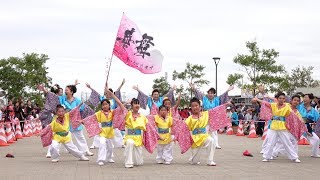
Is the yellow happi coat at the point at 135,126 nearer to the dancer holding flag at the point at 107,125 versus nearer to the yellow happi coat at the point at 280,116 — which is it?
the dancer holding flag at the point at 107,125

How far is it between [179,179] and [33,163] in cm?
426

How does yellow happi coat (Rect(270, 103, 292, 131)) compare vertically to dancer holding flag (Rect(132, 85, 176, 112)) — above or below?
below

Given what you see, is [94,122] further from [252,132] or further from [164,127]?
[252,132]

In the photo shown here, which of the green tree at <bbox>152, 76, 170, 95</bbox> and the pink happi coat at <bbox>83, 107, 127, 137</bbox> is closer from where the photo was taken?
the pink happi coat at <bbox>83, 107, 127, 137</bbox>

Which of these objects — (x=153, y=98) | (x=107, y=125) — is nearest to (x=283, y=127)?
(x=107, y=125)

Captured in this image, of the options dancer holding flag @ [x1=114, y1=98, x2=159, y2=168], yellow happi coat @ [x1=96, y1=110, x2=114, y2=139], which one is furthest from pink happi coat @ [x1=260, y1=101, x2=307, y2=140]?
yellow happi coat @ [x1=96, y1=110, x2=114, y2=139]

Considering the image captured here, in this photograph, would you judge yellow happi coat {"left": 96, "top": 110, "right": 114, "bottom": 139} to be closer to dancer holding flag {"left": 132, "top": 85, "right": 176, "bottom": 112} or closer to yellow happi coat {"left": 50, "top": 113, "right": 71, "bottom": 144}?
yellow happi coat {"left": 50, "top": 113, "right": 71, "bottom": 144}

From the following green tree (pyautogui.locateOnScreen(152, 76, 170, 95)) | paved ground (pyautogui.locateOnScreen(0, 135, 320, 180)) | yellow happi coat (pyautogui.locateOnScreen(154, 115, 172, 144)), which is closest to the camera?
paved ground (pyautogui.locateOnScreen(0, 135, 320, 180))

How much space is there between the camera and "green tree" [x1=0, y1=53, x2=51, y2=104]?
2461 inches

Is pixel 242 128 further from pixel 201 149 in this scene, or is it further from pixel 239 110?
pixel 201 149

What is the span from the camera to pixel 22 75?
2509 inches

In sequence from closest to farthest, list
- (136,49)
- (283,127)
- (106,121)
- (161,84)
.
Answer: (106,121)
(283,127)
(136,49)
(161,84)

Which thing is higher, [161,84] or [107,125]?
[161,84]

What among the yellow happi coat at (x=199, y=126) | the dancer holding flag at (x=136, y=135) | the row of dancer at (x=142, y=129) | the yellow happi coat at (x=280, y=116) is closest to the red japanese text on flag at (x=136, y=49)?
the row of dancer at (x=142, y=129)
